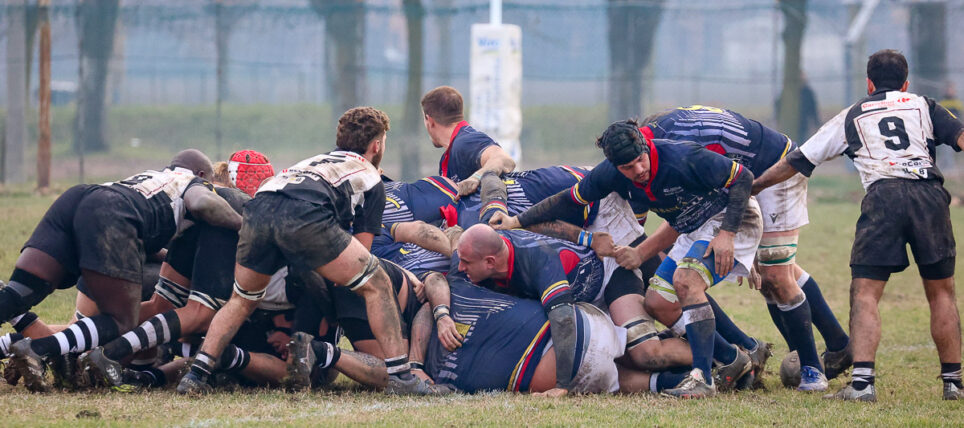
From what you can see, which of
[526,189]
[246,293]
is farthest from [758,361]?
[246,293]

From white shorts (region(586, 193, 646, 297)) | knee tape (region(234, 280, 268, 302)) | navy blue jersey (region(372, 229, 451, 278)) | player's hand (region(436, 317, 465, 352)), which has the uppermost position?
white shorts (region(586, 193, 646, 297))

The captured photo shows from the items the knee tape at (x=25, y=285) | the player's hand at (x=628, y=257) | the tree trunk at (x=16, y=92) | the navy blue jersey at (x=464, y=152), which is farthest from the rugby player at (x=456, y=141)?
the tree trunk at (x=16, y=92)

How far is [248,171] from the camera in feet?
21.3

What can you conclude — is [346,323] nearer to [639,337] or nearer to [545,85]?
[639,337]

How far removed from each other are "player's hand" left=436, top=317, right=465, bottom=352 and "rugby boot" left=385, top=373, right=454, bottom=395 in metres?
0.27

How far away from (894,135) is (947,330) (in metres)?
1.08

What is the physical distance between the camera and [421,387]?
5.38 m

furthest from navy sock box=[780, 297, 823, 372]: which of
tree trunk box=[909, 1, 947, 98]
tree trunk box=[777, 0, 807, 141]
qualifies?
tree trunk box=[909, 1, 947, 98]

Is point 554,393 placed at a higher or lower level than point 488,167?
lower

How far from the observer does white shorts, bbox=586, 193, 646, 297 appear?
248 inches

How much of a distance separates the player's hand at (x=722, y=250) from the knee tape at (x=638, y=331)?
0.51 metres

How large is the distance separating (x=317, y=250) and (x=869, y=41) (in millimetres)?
17846

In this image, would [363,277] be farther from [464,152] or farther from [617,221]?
[464,152]

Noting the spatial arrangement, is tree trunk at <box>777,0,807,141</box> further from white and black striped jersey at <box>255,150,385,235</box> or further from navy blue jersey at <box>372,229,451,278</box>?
white and black striped jersey at <box>255,150,385,235</box>
